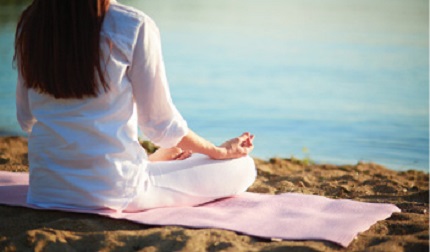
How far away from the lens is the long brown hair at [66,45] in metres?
2.76

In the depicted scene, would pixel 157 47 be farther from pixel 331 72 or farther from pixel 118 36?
pixel 331 72

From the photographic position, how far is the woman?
278 cm

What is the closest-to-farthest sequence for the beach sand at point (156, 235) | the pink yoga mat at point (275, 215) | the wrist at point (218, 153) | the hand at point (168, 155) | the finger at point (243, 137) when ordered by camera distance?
the beach sand at point (156, 235), the pink yoga mat at point (275, 215), the wrist at point (218, 153), the finger at point (243, 137), the hand at point (168, 155)

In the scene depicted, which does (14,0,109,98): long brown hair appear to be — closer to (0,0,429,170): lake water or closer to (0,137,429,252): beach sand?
(0,137,429,252): beach sand

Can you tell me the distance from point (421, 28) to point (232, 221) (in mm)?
8500

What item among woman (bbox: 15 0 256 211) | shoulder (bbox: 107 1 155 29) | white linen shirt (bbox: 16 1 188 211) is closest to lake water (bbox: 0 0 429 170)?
woman (bbox: 15 0 256 211)

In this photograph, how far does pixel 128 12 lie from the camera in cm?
282

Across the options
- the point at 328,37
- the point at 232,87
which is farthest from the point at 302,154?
the point at 328,37

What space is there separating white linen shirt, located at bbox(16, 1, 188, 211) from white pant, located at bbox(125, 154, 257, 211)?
0.08 metres

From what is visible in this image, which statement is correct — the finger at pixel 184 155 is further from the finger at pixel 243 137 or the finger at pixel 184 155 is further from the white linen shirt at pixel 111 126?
the white linen shirt at pixel 111 126

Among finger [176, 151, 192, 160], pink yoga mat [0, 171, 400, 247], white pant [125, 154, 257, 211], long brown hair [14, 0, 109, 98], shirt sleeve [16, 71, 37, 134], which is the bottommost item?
pink yoga mat [0, 171, 400, 247]

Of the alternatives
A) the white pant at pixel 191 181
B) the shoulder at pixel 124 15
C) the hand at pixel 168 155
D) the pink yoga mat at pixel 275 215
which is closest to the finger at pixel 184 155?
the hand at pixel 168 155

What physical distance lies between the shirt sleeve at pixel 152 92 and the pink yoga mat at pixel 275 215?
1.11ft

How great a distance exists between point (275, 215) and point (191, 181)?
392mm
